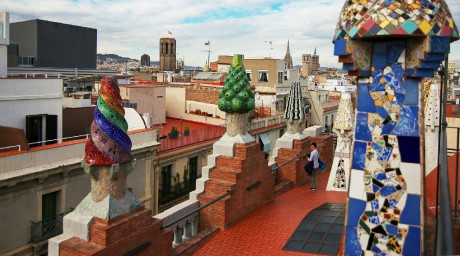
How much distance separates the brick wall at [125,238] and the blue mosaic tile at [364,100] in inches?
130

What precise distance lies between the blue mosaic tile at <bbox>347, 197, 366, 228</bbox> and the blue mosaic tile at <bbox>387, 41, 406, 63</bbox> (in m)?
1.56

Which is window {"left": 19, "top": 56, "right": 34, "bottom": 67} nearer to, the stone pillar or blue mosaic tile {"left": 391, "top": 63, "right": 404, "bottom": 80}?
the stone pillar

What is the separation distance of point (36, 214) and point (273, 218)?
37.6ft

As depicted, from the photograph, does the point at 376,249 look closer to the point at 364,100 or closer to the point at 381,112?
the point at 381,112

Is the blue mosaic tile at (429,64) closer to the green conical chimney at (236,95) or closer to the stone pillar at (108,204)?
the stone pillar at (108,204)

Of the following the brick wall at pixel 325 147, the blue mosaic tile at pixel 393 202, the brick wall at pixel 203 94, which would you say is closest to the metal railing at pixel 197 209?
the blue mosaic tile at pixel 393 202

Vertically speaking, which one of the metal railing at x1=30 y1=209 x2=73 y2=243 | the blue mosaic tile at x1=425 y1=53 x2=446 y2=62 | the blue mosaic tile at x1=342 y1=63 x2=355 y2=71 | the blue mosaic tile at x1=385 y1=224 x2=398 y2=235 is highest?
the blue mosaic tile at x1=425 y1=53 x2=446 y2=62

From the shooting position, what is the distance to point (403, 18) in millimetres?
4668

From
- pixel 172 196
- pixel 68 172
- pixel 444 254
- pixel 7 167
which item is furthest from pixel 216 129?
pixel 444 254

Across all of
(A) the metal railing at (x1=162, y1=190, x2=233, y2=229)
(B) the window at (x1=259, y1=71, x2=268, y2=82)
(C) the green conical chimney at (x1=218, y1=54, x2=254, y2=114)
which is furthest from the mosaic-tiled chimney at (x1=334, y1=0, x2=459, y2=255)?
(B) the window at (x1=259, y1=71, x2=268, y2=82)

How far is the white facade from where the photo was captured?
63.9 feet

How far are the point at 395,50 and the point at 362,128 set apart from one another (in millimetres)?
891

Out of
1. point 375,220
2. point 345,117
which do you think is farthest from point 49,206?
point 375,220

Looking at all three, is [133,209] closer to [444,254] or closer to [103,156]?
[103,156]
